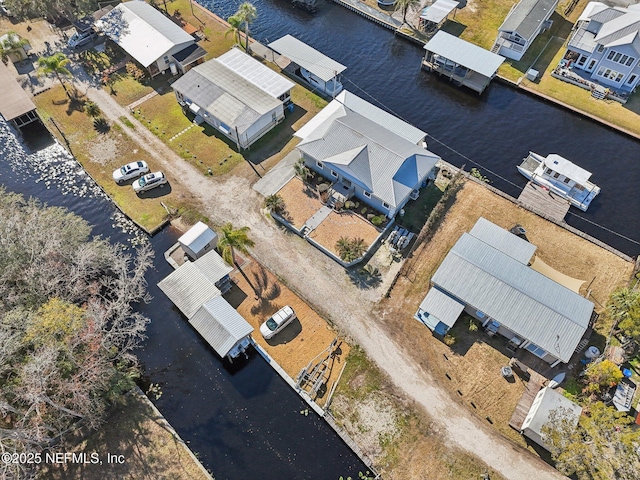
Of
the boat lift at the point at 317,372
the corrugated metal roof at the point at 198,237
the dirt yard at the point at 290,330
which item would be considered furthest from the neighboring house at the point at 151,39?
the boat lift at the point at 317,372

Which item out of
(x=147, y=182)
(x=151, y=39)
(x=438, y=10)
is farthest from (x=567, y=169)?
(x=151, y=39)

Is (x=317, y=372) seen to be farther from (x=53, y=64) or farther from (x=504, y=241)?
(x=53, y=64)


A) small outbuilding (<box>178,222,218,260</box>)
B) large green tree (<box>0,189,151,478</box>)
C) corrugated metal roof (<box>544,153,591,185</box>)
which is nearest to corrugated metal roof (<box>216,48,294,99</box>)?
small outbuilding (<box>178,222,218,260</box>)

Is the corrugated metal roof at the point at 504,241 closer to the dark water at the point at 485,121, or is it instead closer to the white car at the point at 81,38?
the dark water at the point at 485,121

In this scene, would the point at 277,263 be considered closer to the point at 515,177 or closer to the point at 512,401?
the point at 512,401

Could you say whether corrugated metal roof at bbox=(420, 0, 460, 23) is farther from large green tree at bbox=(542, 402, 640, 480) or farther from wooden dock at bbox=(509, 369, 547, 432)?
large green tree at bbox=(542, 402, 640, 480)
